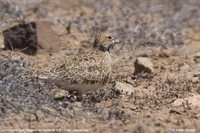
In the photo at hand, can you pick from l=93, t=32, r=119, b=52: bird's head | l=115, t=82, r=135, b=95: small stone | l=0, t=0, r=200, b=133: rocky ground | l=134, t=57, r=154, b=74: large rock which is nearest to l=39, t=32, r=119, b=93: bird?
l=0, t=0, r=200, b=133: rocky ground

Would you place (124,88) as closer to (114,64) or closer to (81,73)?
(81,73)

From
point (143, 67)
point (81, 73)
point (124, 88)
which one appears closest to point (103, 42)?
→ point (124, 88)

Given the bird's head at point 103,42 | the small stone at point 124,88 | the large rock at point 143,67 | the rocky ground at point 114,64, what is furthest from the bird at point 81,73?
the large rock at point 143,67

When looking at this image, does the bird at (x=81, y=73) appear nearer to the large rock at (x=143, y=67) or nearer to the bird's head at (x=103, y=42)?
the bird's head at (x=103, y=42)

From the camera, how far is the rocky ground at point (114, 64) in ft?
25.4

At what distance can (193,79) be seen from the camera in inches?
385

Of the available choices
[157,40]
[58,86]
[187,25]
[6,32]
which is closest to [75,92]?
[58,86]

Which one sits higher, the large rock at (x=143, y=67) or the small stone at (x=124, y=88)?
the large rock at (x=143, y=67)

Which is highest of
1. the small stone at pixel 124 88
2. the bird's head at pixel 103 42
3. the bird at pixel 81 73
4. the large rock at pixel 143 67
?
the bird's head at pixel 103 42

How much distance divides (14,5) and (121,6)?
265cm

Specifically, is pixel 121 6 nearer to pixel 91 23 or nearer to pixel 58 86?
pixel 91 23

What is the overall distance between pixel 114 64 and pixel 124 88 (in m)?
1.97

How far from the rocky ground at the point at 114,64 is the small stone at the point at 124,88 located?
12 millimetres

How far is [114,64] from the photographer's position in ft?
36.3
